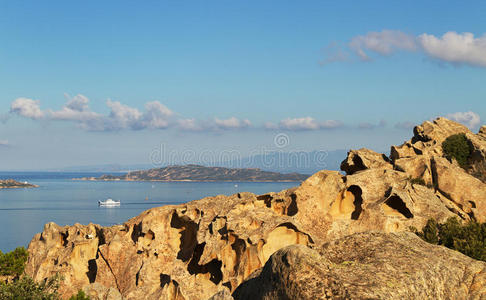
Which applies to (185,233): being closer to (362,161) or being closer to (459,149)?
(362,161)

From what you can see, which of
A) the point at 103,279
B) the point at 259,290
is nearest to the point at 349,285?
the point at 259,290

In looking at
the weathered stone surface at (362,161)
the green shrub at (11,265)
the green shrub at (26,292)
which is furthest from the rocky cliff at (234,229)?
the weathered stone surface at (362,161)

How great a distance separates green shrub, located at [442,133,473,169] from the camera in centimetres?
5234

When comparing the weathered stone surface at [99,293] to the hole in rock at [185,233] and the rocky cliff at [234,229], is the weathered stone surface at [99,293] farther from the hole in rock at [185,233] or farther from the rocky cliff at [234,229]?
the hole in rock at [185,233]

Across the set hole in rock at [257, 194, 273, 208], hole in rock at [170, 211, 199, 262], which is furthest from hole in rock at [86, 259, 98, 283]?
hole in rock at [257, 194, 273, 208]

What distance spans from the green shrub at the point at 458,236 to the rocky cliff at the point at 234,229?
1678 mm

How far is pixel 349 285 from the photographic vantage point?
12.5 metres

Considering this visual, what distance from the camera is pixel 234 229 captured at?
3016cm

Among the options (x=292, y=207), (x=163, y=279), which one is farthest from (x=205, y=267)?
(x=292, y=207)

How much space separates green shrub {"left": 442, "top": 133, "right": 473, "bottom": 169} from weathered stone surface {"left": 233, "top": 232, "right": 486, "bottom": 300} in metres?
39.2

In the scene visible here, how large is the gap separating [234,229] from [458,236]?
13.8m

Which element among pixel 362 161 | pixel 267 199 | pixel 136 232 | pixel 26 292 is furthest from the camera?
pixel 362 161

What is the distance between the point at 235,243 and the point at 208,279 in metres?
3.33

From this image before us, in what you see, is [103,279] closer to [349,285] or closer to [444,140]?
[349,285]
